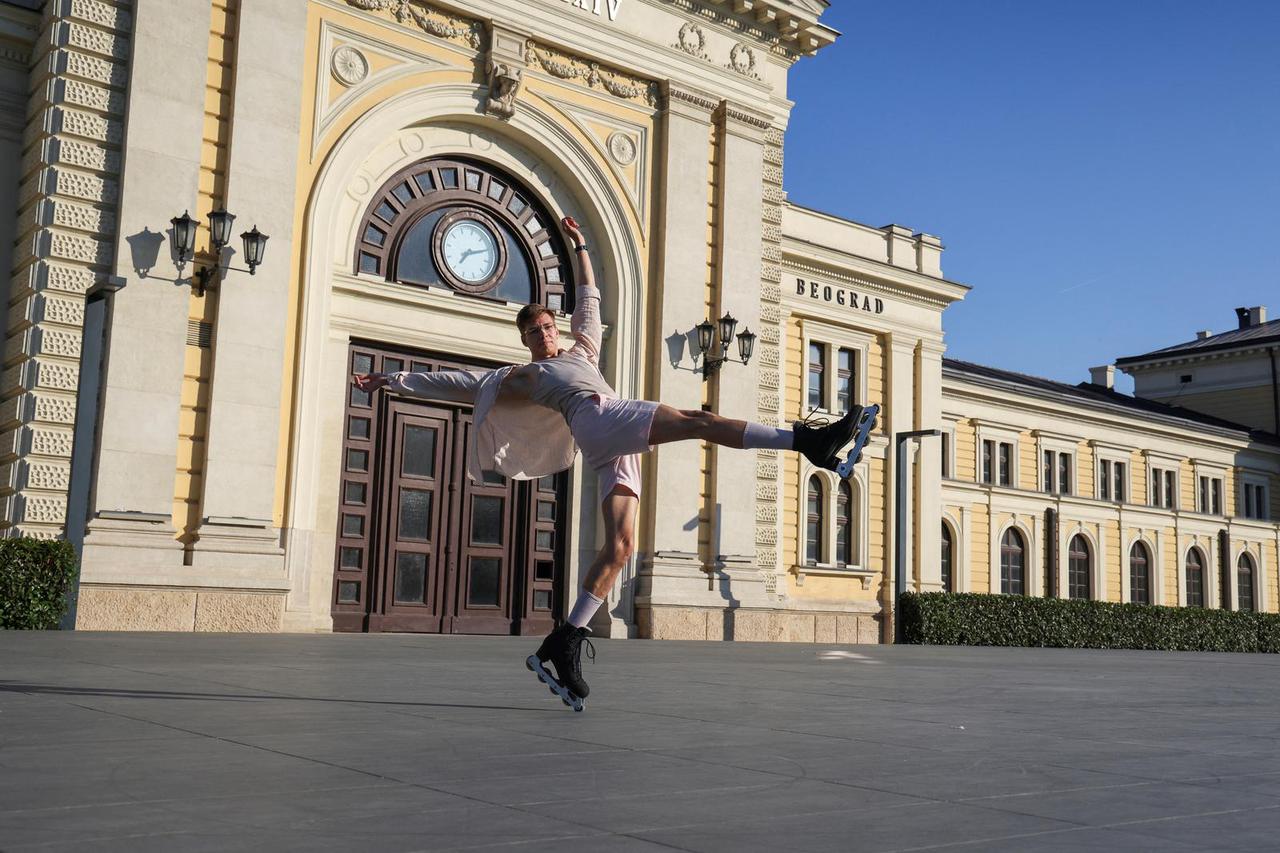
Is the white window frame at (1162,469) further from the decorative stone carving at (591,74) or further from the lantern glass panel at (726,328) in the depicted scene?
the decorative stone carving at (591,74)

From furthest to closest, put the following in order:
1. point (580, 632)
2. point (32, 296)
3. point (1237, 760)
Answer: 1. point (32, 296)
2. point (580, 632)
3. point (1237, 760)

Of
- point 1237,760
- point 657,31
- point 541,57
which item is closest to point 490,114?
point 541,57

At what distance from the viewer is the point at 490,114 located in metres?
19.0

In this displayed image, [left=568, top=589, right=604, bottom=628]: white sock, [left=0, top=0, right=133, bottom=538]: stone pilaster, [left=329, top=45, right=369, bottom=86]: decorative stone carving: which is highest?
[left=329, top=45, right=369, bottom=86]: decorative stone carving

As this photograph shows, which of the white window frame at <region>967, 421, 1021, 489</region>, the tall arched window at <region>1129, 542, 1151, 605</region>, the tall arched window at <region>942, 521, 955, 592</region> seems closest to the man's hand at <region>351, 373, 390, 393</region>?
the tall arched window at <region>942, 521, 955, 592</region>

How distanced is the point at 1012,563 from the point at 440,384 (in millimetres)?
35378

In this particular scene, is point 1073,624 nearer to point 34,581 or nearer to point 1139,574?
point 1139,574

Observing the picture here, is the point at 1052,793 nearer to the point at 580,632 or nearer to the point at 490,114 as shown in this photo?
the point at 580,632

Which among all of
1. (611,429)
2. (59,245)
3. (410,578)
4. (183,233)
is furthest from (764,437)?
(410,578)

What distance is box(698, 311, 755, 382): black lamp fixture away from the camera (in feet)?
67.9

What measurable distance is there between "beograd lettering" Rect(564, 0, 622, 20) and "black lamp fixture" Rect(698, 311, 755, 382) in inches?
209

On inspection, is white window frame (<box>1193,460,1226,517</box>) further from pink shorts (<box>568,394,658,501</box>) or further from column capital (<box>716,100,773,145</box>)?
pink shorts (<box>568,394,658,501</box>)

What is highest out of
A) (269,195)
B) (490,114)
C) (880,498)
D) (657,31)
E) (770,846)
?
(657,31)

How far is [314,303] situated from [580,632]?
1170cm
